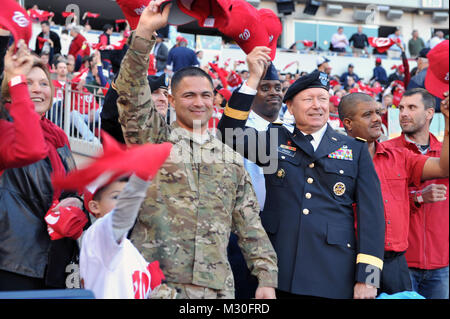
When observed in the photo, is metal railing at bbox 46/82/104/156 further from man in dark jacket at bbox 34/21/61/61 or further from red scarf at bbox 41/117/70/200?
red scarf at bbox 41/117/70/200

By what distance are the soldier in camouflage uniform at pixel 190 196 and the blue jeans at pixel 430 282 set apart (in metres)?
1.45

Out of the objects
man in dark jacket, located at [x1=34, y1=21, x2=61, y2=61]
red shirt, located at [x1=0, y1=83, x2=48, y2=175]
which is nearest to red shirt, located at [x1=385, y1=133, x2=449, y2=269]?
red shirt, located at [x1=0, y1=83, x2=48, y2=175]

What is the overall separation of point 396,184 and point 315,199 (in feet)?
2.25

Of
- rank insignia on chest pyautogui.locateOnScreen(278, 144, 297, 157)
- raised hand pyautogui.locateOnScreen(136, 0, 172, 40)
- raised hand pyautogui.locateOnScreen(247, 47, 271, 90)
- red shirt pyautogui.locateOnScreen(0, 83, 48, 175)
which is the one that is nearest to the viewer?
red shirt pyautogui.locateOnScreen(0, 83, 48, 175)

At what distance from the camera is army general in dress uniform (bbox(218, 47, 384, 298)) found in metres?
3.33

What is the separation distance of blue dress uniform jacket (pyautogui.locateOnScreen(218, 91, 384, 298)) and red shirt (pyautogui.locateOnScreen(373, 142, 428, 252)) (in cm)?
33

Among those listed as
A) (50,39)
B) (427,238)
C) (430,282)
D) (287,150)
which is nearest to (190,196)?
(287,150)

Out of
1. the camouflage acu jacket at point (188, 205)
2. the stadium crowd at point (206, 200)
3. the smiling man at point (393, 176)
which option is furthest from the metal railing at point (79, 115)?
the camouflage acu jacket at point (188, 205)

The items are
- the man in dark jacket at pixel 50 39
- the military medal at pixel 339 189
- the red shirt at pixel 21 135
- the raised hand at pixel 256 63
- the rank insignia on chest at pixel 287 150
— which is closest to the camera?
the red shirt at pixel 21 135

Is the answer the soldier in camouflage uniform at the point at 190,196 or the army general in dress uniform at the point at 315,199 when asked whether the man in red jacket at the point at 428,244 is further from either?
the soldier in camouflage uniform at the point at 190,196

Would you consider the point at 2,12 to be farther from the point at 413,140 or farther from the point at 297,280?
the point at 413,140

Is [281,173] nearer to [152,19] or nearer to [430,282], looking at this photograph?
[152,19]

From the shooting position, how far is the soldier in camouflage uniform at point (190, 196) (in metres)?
2.94

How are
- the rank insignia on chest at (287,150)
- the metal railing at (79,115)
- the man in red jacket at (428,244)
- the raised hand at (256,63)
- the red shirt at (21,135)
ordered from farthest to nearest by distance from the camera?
the metal railing at (79,115) < the man in red jacket at (428,244) < the rank insignia on chest at (287,150) < the raised hand at (256,63) < the red shirt at (21,135)
